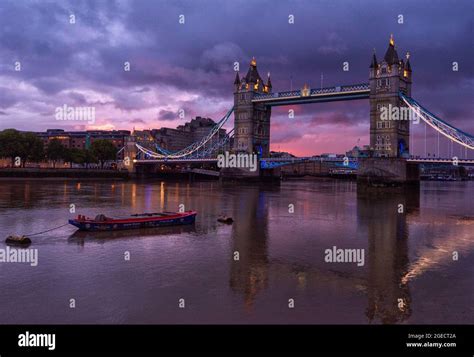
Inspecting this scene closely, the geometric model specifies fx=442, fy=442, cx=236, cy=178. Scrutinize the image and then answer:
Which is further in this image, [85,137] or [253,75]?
[85,137]

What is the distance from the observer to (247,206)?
41469 mm

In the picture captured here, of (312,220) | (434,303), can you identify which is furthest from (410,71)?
(434,303)

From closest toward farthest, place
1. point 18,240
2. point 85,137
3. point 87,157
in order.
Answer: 1. point 18,240
2. point 87,157
3. point 85,137

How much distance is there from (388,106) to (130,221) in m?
57.0

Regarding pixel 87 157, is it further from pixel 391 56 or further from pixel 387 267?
pixel 387 267

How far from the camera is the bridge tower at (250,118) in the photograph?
91.4 m

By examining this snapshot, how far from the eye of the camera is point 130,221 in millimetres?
25234

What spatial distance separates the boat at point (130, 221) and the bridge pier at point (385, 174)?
155ft

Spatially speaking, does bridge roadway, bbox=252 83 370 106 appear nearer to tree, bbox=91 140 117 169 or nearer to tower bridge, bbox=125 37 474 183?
tower bridge, bbox=125 37 474 183

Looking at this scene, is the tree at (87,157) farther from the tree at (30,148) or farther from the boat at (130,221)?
the boat at (130,221)

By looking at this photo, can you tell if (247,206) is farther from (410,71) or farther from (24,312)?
(410,71)

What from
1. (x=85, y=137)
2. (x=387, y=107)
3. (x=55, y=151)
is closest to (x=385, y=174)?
(x=387, y=107)

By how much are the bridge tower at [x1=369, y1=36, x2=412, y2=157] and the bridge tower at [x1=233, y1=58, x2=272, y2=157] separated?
2659cm
